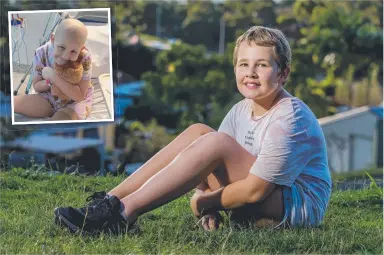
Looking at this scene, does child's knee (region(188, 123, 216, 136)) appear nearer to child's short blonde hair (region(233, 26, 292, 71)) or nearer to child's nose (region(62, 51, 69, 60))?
child's short blonde hair (region(233, 26, 292, 71))

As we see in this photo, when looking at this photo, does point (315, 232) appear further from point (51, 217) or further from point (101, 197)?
point (51, 217)

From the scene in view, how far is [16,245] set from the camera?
3.02 meters

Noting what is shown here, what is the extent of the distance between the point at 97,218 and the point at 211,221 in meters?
0.50

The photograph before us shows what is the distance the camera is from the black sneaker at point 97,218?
3.05 metres

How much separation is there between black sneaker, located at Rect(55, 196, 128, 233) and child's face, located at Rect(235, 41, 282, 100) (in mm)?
704

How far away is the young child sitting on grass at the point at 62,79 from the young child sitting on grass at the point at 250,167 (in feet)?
2.54

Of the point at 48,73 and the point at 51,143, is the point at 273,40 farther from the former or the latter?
the point at 51,143

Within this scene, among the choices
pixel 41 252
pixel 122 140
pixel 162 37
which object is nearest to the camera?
pixel 41 252

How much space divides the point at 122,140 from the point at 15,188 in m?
12.3

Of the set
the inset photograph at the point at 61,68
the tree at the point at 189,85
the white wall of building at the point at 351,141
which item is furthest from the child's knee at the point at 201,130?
the tree at the point at 189,85

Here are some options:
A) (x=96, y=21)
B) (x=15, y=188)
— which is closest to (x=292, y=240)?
(x=96, y=21)

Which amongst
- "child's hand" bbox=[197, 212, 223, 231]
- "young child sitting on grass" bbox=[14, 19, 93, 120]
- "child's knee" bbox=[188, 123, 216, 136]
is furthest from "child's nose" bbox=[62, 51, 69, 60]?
"child's hand" bbox=[197, 212, 223, 231]

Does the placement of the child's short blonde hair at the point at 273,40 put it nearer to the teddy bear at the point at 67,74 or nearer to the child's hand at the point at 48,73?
the teddy bear at the point at 67,74

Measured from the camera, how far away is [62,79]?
385cm
